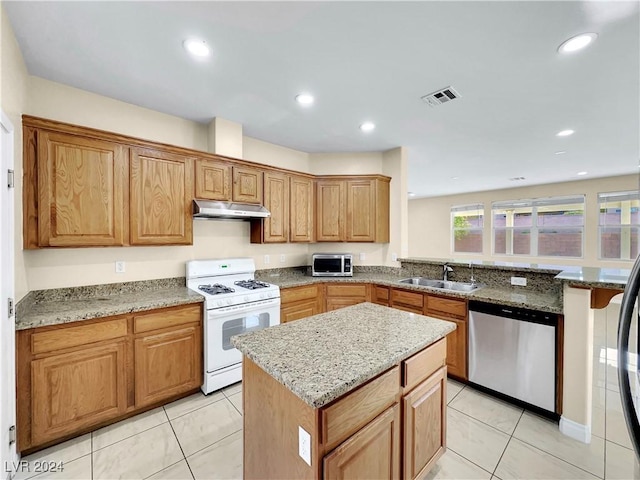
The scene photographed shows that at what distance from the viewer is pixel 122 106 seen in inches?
103

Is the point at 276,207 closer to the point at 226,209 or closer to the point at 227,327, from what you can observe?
the point at 226,209

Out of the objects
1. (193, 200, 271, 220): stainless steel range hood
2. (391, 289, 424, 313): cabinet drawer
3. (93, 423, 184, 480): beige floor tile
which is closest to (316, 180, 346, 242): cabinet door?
(193, 200, 271, 220): stainless steel range hood

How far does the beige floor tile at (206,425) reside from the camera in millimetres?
1955

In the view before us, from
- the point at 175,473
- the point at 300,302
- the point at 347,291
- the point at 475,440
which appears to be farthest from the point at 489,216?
the point at 175,473

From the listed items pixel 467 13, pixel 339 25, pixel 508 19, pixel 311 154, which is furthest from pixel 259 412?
pixel 311 154

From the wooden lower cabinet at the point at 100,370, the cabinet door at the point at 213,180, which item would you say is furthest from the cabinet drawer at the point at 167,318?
the cabinet door at the point at 213,180

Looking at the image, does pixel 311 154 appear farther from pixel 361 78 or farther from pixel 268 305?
pixel 268 305

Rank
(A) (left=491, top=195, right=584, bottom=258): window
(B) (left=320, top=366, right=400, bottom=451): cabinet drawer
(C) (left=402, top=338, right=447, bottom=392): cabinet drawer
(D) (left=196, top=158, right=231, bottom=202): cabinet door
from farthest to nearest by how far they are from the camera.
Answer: (A) (left=491, top=195, right=584, bottom=258): window < (D) (left=196, top=158, right=231, bottom=202): cabinet door < (C) (left=402, top=338, right=447, bottom=392): cabinet drawer < (B) (left=320, top=366, right=400, bottom=451): cabinet drawer

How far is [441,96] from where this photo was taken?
8.27 feet

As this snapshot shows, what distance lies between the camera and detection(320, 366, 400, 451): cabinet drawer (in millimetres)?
988

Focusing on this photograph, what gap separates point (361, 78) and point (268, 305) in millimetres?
2285

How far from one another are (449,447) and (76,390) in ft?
8.73

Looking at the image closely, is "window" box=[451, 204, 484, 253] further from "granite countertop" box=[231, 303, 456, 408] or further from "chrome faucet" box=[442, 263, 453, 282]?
"granite countertop" box=[231, 303, 456, 408]

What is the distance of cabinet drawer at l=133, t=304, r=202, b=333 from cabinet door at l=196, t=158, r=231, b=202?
1.13 meters
